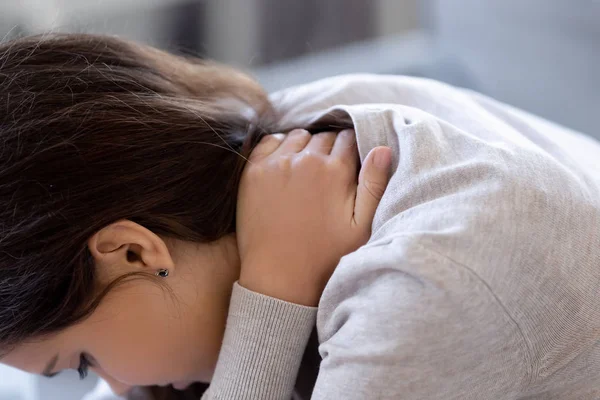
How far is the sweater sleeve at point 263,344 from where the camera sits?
68 centimetres

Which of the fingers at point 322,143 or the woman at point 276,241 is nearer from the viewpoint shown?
the woman at point 276,241

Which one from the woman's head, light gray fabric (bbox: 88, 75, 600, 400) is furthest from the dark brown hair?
light gray fabric (bbox: 88, 75, 600, 400)

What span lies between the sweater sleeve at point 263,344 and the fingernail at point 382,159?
15 centimetres

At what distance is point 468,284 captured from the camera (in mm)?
554

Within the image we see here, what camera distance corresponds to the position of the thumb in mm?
674

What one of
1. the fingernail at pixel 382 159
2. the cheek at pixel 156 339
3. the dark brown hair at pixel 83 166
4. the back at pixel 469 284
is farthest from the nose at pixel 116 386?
the fingernail at pixel 382 159

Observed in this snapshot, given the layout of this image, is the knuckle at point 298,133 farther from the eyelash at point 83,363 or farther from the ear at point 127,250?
the eyelash at point 83,363

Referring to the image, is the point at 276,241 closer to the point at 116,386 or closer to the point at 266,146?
the point at 266,146

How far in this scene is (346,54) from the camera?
1597mm

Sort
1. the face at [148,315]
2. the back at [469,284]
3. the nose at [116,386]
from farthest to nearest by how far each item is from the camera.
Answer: the nose at [116,386], the face at [148,315], the back at [469,284]

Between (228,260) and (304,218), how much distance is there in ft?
0.34

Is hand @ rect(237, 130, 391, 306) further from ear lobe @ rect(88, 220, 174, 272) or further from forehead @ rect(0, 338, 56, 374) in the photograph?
forehead @ rect(0, 338, 56, 374)

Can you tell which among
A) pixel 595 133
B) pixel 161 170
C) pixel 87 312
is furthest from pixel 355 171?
pixel 595 133

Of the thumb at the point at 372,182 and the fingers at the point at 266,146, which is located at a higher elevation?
the thumb at the point at 372,182
